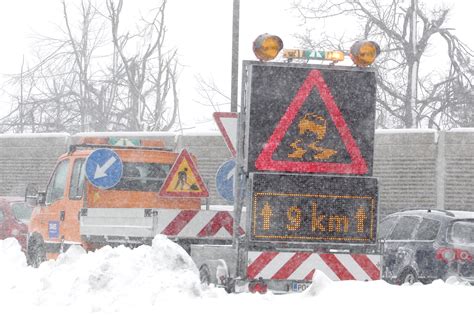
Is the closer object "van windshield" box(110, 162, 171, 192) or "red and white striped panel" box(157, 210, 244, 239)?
"red and white striped panel" box(157, 210, 244, 239)

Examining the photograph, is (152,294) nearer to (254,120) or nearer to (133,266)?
(133,266)

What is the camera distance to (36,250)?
14.3m

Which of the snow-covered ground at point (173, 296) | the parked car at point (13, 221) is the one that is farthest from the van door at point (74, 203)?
the parked car at point (13, 221)

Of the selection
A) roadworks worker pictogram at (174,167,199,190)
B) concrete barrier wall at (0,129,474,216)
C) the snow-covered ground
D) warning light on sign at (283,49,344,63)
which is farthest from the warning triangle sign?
concrete barrier wall at (0,129,474,216)

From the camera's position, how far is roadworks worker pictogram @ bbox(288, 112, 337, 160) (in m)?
9.26

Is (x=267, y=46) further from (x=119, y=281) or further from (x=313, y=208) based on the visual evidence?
(x=119, y=281)

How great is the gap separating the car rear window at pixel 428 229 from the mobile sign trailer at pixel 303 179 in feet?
15.5

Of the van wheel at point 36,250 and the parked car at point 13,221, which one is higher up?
the van wheel at point 36,250

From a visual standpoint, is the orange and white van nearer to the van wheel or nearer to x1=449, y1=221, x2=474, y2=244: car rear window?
the van wheel

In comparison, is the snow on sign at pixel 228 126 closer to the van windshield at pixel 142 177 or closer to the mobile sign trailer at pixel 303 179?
the mobile sign trailer at pixel 303 179

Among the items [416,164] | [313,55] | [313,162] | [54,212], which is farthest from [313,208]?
[416,164]

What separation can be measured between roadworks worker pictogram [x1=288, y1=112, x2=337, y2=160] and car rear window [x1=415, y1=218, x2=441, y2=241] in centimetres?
506

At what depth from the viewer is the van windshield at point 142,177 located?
13.3m

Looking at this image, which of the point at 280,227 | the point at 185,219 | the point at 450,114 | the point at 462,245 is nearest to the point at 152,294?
the point at 280,227
